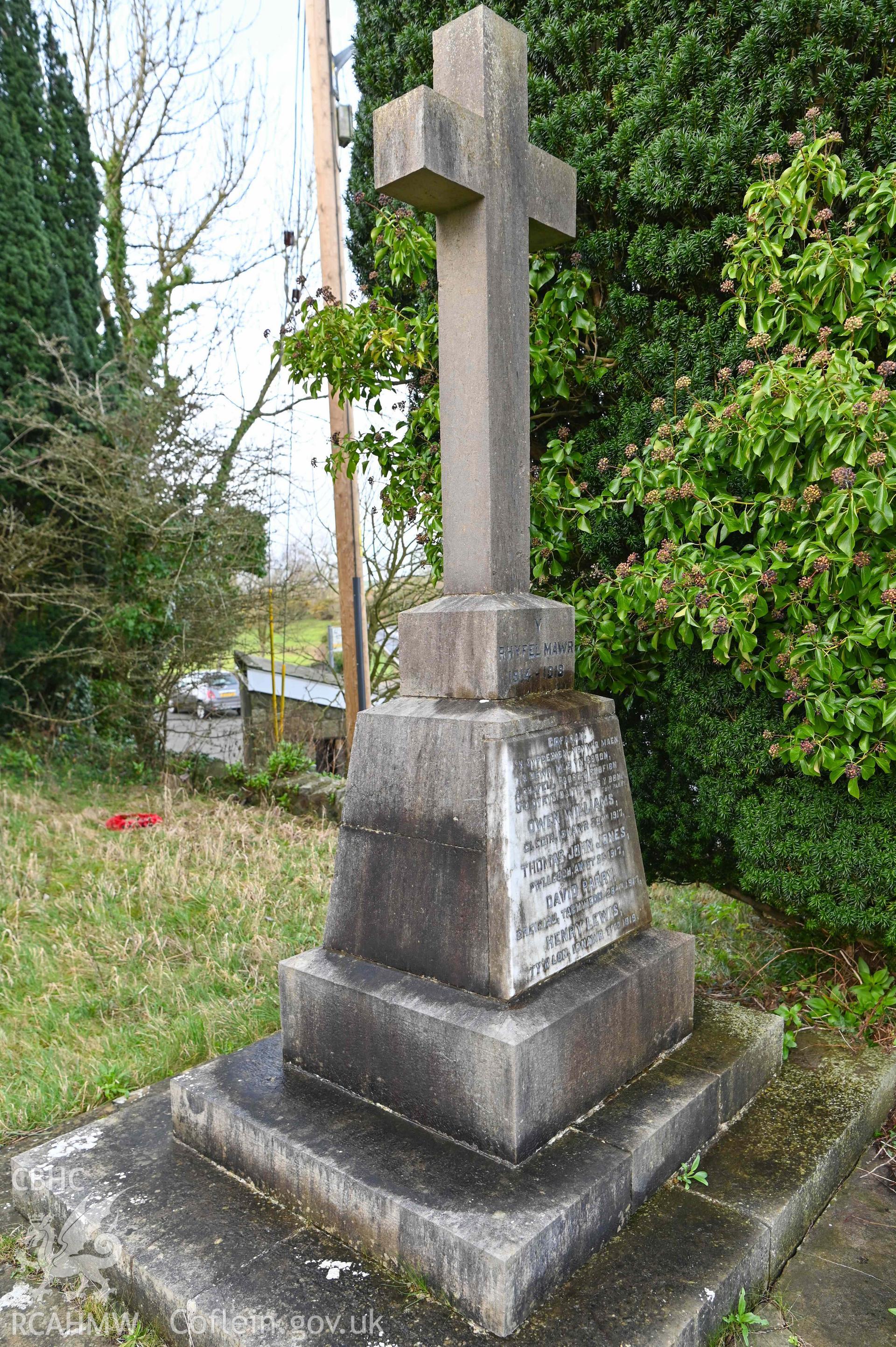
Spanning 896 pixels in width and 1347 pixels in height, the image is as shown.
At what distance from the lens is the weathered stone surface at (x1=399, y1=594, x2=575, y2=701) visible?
2.47 meters

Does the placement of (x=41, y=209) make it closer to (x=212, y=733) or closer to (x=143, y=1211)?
(x=212, y=733)

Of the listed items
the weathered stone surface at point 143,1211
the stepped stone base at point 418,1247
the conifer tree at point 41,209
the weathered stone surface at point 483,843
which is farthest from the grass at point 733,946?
the conifer tree at point 41,209

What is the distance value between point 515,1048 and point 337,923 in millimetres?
784

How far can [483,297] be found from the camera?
98.8 inches

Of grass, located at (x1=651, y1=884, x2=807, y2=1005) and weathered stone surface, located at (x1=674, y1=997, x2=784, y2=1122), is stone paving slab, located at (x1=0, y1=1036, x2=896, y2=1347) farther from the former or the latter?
grass, located at (x1=651, y1=884, x2=807, y2=1005)

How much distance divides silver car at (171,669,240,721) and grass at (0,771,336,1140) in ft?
6.75

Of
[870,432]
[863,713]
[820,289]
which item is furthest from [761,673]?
[820,289]

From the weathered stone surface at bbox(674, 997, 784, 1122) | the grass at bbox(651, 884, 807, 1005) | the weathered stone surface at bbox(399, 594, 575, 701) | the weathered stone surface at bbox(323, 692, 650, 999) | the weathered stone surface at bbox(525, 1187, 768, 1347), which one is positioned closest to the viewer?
the weathered stone surface at bbox(525, 1187, 768, 1347)

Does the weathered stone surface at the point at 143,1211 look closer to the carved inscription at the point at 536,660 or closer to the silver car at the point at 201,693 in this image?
the carved inscription at the point at 536,660

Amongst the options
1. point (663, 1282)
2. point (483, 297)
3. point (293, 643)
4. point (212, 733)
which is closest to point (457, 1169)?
point (663, 1282)

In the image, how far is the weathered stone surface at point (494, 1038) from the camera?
2150 millimetres

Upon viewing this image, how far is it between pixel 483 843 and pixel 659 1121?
2.82 ft

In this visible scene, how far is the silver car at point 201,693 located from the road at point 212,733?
10cm

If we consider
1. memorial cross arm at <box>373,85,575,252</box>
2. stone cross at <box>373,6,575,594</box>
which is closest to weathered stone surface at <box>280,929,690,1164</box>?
stone cross at <box>373,6,575,594</box>
